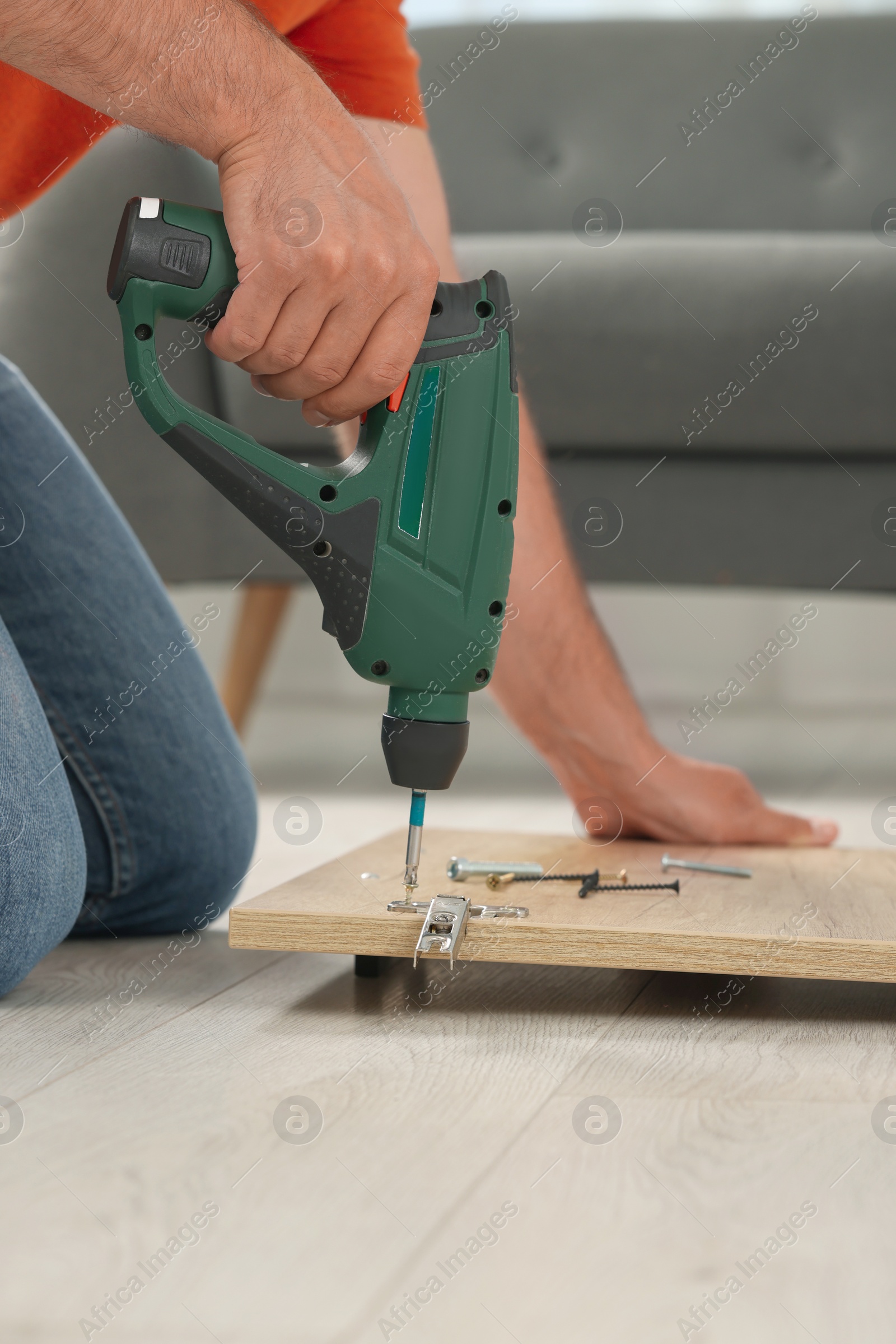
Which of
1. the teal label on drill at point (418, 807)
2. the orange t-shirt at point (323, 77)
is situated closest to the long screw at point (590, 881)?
the teal label on drill at point (418, 807)

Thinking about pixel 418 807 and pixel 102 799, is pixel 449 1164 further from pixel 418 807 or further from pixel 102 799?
pixel 102 799

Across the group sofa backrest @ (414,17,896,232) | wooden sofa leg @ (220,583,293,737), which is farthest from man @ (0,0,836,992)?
sofa backrest @ (414,17,896,232)

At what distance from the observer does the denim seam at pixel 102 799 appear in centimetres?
104

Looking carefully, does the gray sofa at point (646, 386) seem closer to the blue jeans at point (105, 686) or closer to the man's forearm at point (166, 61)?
the blue jeans at point (105, 686)

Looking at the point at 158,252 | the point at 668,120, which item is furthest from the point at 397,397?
the point at 668,120

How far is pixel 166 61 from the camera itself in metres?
0.70

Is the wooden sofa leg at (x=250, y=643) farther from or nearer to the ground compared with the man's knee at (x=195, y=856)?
nearer to the ground

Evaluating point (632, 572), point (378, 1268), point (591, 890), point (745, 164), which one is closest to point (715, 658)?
point (745, 164)

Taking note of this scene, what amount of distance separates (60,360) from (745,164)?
61.5 inches

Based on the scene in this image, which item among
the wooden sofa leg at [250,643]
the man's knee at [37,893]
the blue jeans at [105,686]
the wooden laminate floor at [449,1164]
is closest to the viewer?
the wooden laminate floor at [449,1164]

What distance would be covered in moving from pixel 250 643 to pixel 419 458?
1305 mm

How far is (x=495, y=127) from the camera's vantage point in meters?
2.66

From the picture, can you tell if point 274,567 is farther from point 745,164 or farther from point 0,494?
point 745,164

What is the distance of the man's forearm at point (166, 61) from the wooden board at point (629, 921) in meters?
0.50
